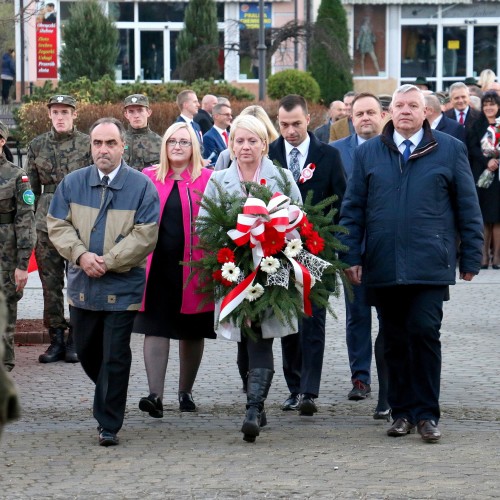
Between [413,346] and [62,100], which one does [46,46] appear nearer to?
[62,100]

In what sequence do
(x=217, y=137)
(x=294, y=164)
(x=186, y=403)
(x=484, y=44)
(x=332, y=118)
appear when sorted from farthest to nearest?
(x=484, y=44)
(x=332, y=118)
(x=217, y=137)
(x=294, y=164)
(x=186, y=403)

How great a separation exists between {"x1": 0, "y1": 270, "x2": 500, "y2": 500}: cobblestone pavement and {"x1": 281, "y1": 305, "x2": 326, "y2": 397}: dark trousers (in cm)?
22

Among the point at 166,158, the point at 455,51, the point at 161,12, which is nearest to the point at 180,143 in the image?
the point at 166,158

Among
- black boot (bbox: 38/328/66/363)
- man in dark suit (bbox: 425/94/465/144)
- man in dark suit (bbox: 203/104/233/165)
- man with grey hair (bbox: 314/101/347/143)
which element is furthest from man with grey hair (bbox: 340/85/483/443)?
man with grey hair (bbox: 314/101/347/143)

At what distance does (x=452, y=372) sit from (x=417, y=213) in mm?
2960

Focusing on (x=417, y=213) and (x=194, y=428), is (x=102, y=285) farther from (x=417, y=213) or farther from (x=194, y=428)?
(x=417, y=213)

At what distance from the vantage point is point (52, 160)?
35.0 feet

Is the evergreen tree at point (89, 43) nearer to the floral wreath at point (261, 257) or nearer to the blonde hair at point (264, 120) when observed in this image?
the blonde hair at point (264, 120)

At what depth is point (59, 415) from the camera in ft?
28.8

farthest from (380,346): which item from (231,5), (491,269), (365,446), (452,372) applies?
(231,5)

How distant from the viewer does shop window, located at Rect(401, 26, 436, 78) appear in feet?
161

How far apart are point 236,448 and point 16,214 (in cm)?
291

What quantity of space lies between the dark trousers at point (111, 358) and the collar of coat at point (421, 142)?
1814mm

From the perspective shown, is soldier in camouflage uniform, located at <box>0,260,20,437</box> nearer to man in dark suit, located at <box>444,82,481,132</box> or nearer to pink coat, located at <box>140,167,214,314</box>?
pink coat, located at <box>140,167,214,314</box>
